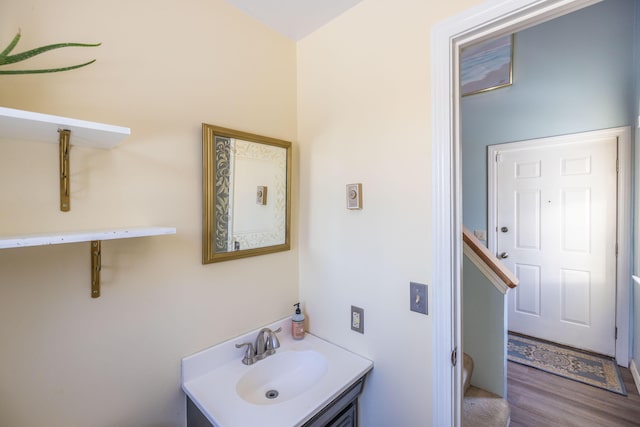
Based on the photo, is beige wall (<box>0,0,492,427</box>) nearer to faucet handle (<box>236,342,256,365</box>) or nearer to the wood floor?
faucet handle (<box>236,342,256,365</box>)

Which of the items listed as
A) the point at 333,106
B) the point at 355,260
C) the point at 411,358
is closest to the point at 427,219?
the point at 355,260

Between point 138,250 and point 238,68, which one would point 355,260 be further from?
point 238,68

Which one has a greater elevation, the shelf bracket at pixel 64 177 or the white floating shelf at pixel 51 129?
the white floating shelf at pixel 51 129

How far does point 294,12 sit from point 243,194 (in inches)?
36.9

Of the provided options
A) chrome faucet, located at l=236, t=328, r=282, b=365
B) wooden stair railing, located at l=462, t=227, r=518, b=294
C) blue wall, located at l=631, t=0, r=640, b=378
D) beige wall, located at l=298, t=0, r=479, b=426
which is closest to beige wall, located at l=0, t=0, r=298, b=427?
chrome faucet, located at l=236, t=328, r=282, b=365

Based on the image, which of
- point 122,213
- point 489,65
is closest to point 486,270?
point 122,213

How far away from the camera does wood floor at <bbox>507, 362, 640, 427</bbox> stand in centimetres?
186

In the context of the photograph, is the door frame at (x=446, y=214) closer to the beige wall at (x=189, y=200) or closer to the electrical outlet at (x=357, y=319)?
the beige wall at (x=189, y=200)

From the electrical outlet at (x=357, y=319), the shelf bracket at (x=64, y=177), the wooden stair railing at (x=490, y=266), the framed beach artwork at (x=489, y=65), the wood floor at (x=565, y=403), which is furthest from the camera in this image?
the framed beach artwork at (x=489, y=65)

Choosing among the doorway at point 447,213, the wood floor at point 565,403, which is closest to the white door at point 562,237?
the wood floor at point 565,403

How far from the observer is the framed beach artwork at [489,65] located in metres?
3.01

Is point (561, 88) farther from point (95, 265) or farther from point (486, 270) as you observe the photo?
point (95, 265)

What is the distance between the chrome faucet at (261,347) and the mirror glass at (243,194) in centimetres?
40

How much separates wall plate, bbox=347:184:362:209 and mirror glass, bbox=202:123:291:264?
1.21 feet
